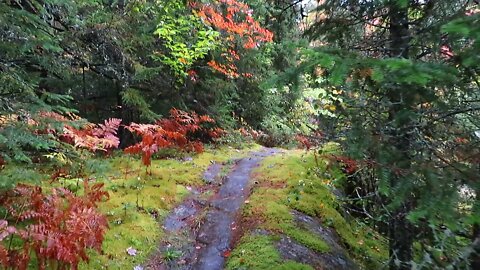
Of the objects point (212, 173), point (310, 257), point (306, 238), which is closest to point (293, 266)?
point (310, 257)

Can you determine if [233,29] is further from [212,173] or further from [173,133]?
[212,173]

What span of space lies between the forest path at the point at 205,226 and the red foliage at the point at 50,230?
4.10 ft

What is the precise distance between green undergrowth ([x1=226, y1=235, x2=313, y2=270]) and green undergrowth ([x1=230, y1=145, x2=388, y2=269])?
0.17ft

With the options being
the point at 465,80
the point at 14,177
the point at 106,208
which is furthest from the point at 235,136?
the point at 465,80

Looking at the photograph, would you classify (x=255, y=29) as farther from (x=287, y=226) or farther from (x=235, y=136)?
(x=287, y=226)

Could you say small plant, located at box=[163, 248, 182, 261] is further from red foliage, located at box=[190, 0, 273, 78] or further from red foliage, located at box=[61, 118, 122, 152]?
red foliage, located at box=[190, 0, 273, 78]

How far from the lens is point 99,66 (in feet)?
30.1

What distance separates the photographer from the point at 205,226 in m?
6.56

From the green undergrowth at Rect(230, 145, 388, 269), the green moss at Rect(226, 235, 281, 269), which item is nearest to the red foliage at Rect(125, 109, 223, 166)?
the green undergrowth at Rect(230, 145, 388, 269)

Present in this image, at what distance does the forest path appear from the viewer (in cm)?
554

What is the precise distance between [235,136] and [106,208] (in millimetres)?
8041

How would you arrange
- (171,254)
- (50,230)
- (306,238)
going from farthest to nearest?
(306,238) → (171,254) → (50,230)

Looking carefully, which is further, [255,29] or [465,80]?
[255,29]

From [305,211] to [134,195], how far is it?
3202mm
